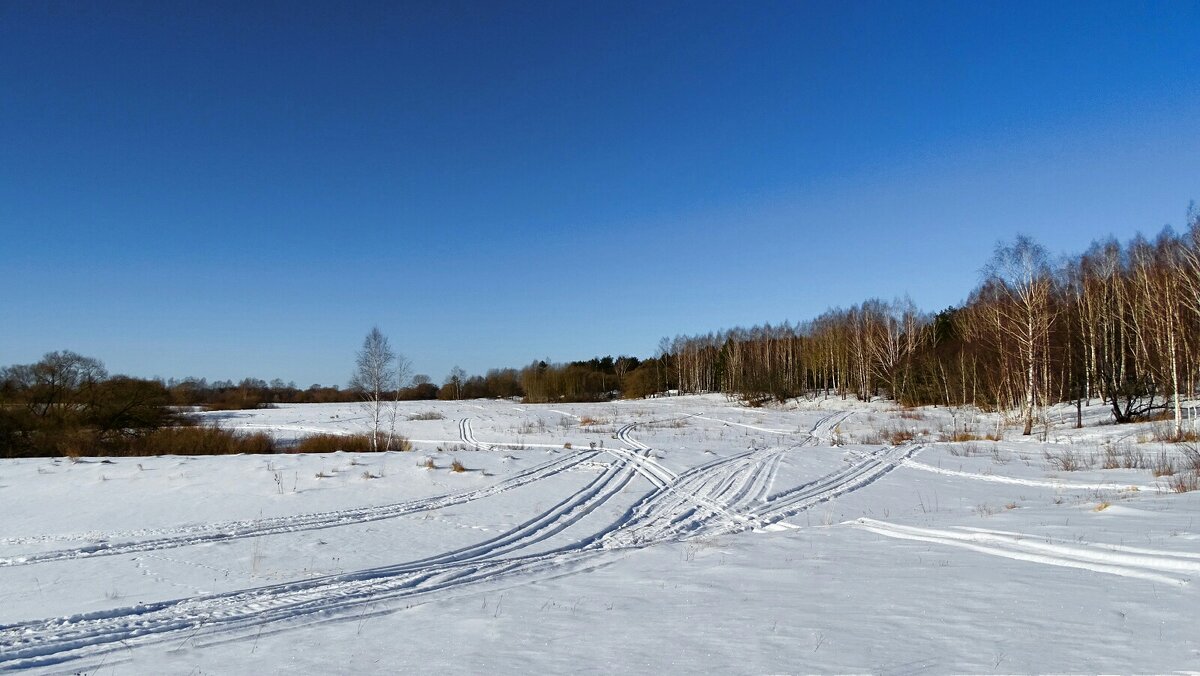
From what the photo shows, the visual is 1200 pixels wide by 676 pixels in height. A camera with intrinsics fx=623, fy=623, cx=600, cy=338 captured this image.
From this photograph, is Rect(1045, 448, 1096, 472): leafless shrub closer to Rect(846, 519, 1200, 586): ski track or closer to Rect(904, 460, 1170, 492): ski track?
Rect(904, 460, 1170, 492): ski track

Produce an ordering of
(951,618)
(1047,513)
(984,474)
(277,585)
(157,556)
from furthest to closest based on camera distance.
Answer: (984,474)
(1047,513)
(157,556)
(277,585)
(951,618)

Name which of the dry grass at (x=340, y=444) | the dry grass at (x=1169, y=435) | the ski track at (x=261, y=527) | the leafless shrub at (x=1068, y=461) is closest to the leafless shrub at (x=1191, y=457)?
the leafless shrub at (x=1068, y=461)

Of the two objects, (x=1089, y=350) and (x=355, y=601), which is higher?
(x=1089, y=350)

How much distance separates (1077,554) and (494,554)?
6.77 meters

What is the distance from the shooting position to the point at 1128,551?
6266 mm

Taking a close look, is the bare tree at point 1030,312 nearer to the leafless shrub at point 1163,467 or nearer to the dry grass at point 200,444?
the leafless shrub at point 1163,467

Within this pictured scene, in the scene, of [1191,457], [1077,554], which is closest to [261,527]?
[1077,554]

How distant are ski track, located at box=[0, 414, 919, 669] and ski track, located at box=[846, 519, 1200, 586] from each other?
3152 mm

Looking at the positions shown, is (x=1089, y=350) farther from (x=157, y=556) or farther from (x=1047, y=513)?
(x=157, y=556)

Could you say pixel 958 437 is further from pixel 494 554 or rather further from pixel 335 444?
pixel 335 444

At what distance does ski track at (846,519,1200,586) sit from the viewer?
217 inches

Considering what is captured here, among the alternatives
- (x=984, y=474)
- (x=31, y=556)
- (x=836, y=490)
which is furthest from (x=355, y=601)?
(x=984, y=474)

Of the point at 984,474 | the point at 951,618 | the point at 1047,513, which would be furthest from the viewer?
the point at 984,474

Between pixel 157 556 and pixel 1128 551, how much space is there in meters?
11.6
